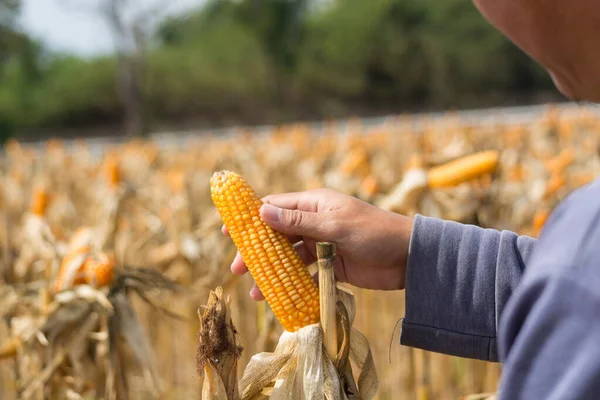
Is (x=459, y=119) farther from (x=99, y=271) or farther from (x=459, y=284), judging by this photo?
(x=459, y=284)

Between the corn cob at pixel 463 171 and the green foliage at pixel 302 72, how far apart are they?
134 ft

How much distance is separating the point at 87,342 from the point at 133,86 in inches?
1342

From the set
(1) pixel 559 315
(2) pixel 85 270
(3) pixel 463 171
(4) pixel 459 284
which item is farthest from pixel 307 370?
(3) pixel 463 171

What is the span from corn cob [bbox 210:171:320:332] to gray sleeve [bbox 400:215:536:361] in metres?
0.24

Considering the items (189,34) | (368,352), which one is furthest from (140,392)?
(189,34)

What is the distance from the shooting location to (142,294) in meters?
2.97

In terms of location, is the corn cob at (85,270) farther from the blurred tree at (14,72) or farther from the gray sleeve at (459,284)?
the blurred tree at (14,72)

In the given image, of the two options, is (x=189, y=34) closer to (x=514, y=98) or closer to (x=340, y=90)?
(x=340, y=90)

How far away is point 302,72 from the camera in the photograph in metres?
49.5

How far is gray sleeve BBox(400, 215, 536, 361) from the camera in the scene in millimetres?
1675

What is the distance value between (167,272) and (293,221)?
3.34m

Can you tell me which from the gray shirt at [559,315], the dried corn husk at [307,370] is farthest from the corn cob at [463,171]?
the gray shirt at [559,315]

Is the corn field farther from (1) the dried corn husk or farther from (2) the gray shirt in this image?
(2) the gray shirt

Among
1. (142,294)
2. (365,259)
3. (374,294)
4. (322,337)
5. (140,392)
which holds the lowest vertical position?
(140,392)
